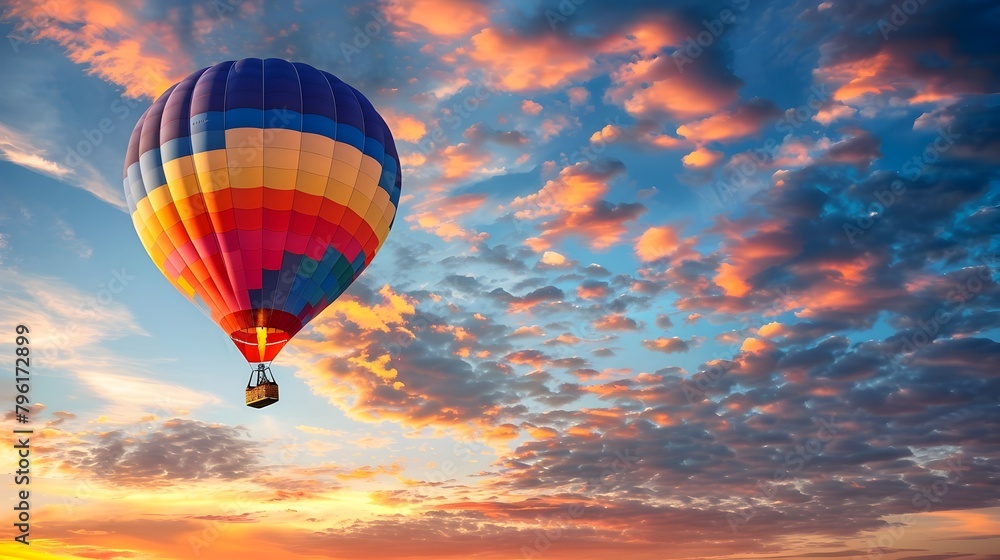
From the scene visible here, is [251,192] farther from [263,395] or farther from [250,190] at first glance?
[263,395]

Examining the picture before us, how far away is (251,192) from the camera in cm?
3634

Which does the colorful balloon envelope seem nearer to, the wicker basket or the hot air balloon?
the hot air balloon

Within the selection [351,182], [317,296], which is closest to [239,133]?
A: [351,182]

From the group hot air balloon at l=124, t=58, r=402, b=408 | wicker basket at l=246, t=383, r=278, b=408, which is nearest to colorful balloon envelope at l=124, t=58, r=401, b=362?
hot air balloon at l=124, t=58, r=402, b=408

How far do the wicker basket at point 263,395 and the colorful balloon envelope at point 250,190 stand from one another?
1.65m

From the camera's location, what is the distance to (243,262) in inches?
1436

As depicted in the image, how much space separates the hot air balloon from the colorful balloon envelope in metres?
0.05

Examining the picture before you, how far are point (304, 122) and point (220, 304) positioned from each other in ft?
29.6

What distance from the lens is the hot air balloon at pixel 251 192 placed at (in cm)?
3638

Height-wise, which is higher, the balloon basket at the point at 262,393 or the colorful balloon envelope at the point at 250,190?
the colorful balloon envelope at the point at 250,190

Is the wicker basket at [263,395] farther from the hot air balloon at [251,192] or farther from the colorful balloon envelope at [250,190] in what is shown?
the colorful balloon envelope at [250,190]

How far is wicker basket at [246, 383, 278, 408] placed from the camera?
35.5 m

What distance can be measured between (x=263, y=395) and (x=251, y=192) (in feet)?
29.1

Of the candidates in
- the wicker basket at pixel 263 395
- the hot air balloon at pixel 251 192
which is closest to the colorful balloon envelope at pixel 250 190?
the hot air balloon at pixel 251 192
